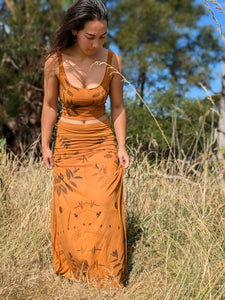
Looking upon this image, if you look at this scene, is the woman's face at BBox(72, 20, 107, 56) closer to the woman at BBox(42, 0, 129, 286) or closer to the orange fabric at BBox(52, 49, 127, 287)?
the woman at BBox(42, 0, 129, 286)

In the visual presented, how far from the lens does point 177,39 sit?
13.0 metres

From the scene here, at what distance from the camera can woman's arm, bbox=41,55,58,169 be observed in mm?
2383

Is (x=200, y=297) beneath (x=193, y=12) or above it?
beneath

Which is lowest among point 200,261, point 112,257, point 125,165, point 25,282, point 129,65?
point 25,282

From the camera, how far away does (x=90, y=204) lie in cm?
229

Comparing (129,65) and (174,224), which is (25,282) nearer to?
(174,224)

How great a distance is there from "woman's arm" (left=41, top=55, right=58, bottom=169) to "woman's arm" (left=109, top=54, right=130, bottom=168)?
403 mm

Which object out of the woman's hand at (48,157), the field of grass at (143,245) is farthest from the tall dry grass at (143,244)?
the woman's hand at (48,157)

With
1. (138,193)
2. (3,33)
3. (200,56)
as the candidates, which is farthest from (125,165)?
(200,56)

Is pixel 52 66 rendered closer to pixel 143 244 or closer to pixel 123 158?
pixel 123 158

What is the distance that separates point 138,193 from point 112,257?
974mm

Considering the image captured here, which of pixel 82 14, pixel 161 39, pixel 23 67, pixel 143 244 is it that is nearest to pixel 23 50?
pixel 23 67

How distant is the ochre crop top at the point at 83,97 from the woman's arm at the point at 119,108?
0.05 meters

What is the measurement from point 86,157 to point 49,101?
0.49m
